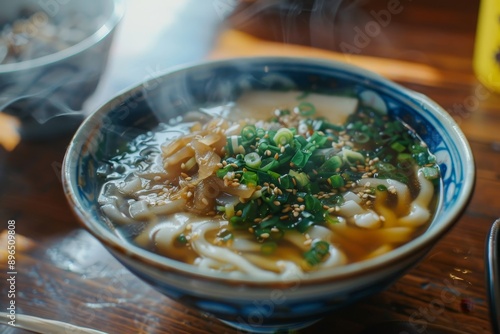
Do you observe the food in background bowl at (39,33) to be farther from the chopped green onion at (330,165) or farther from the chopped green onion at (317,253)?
the chopped green onion at (317,253)

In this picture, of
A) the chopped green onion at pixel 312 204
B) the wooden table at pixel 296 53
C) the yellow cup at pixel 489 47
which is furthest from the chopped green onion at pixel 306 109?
the yellow cup at pixel 489 47

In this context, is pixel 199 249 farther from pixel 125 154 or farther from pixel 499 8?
pixel 499 8

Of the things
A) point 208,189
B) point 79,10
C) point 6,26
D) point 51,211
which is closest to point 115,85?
point 79,10

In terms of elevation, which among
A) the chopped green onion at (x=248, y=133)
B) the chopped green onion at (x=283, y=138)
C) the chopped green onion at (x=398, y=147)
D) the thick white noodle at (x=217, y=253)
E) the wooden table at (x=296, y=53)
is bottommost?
the wooden table at (x=296, y=53)

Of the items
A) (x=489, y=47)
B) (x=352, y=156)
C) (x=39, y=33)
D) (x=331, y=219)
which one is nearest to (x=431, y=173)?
(x=352, y=156)

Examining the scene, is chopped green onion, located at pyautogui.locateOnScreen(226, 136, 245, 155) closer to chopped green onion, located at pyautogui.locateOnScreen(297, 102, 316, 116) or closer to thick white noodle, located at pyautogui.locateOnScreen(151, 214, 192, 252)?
thick white noodle, located at pyautogui.locateOnScreen(151, 214, 192, 252)

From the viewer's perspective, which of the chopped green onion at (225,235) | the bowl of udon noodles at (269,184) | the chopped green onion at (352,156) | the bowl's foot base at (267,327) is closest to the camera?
the bowl of udon noodles at (269,184)
